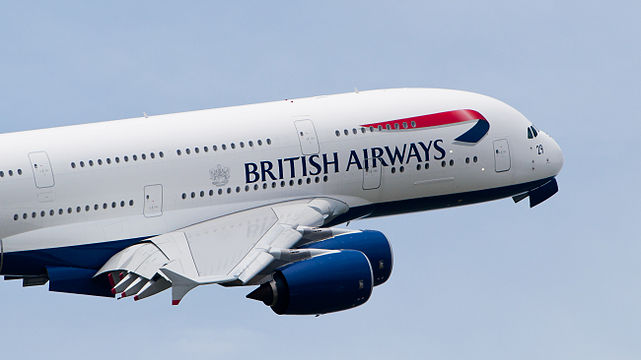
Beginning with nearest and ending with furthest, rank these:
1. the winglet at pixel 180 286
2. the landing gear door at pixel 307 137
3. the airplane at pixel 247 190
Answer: the winglet at pixel 180 286 → the airplane at pixel 247 190 → the landing gear door at pixel 307 137

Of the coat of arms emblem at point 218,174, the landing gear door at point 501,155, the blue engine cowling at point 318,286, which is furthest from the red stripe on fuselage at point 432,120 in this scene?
the blue engine cowling at point 318,286

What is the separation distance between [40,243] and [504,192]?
15.1 meters

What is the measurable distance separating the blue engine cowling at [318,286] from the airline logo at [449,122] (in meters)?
6.12

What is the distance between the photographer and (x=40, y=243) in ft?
125

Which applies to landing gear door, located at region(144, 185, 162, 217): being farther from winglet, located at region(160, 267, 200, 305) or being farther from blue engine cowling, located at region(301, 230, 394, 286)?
winglet, located at region(160, 267, 200, 305)

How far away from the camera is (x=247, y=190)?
40.1 meters

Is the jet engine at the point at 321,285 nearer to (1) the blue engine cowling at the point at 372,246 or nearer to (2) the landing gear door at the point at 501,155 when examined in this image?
(1) the blue engine cowling at the point at 372,246

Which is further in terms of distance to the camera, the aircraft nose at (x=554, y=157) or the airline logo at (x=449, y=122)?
the aircraft nose at (x=554, y=157)

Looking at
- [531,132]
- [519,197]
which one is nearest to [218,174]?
[531,132]

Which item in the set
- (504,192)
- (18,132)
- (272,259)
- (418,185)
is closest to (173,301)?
(272,259)

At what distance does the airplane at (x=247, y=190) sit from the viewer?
36812 mm

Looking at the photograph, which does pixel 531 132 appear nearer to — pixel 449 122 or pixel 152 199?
pixel 449 122

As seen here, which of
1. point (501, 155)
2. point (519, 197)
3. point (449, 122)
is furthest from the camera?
point (519, 197)

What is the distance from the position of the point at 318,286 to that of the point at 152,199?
603 cm
